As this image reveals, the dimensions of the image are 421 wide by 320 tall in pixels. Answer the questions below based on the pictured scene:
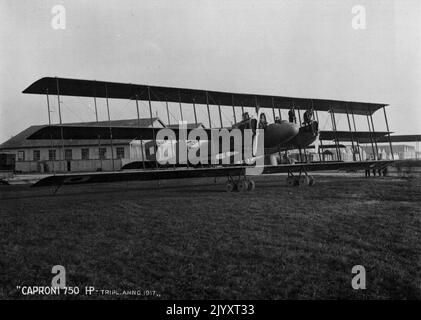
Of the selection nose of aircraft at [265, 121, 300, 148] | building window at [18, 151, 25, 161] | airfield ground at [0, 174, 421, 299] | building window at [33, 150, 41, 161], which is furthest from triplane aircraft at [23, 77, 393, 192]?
building window at [18, 151, 25, 161]

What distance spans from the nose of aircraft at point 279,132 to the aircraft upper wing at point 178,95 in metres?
1.22

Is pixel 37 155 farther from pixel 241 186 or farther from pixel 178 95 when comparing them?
pixel 241 186

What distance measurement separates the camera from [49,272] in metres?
4.20

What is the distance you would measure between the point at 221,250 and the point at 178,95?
358 inches

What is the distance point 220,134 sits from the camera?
1370 centimetres

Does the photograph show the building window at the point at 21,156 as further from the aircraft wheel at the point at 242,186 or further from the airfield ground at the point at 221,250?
the airfield ground at the point at 221,250

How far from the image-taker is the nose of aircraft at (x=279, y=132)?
14.6m

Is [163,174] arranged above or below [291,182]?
above

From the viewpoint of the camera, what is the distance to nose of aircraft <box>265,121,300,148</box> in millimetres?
14570

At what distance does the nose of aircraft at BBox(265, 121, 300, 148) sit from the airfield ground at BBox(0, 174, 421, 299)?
6.48 m

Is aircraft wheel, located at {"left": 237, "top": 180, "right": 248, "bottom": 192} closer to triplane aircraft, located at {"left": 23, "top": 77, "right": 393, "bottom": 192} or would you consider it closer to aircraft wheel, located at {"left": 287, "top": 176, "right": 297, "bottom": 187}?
triplane aircraft, located at {"left": 23, "top": 77, "right": 393, "bottom": 192}

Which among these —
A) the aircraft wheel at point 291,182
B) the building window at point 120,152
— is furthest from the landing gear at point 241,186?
the building window at point 120,152

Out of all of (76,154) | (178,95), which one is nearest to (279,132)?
(178,95)
